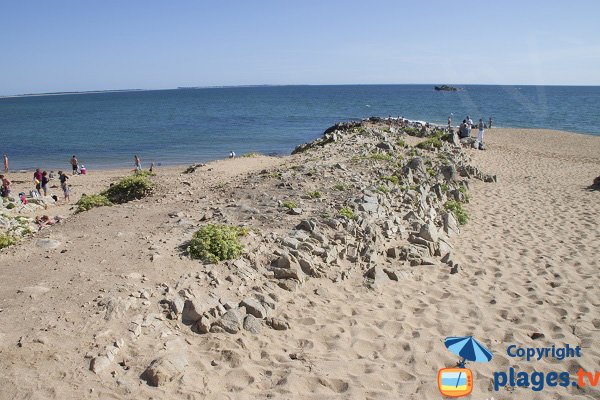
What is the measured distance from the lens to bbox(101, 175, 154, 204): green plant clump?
16.0 meters

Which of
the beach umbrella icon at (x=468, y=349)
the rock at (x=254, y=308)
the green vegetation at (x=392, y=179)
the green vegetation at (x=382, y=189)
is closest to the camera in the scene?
the beach umbrella icon at (x=468, y=349)

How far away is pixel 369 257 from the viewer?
992cm

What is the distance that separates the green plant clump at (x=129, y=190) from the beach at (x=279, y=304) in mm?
2427

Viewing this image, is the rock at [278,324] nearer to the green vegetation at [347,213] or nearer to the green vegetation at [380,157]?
the green vegetation at [347,213]

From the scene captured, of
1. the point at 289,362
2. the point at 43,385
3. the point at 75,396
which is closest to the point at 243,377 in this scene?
the point at 289,362

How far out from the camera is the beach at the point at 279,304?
5875 mm

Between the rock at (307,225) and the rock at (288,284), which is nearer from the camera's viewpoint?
the rock at (288,284)

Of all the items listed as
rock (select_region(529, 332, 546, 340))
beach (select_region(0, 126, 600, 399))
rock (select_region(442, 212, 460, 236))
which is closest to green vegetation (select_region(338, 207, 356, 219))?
beach (select_region(0, 126, 600, 399))

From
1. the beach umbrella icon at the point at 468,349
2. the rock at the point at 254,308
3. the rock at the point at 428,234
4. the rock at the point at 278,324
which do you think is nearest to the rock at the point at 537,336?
the beach umbrella icon at the point at 468,349

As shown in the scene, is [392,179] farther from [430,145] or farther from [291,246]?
[430,145]

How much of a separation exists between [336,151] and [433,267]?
1237 cm

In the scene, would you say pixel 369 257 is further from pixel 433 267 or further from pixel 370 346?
pixel 370 346

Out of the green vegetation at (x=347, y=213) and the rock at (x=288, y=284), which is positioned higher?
the green vegetation at (x=347, y=213)

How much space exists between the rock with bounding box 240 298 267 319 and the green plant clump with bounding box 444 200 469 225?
29.3 feet
